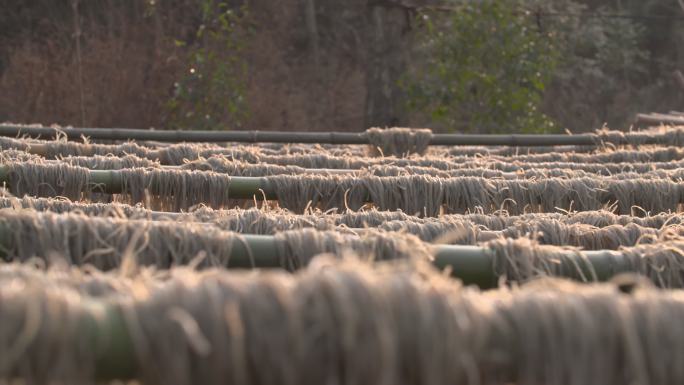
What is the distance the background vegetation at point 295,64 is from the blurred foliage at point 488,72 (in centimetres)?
1

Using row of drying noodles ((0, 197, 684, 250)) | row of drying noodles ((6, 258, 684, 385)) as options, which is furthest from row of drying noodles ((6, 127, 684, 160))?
row of drying noodles ((6, 258, 684, 385))

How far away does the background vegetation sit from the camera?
288 inches

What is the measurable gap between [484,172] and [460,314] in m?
1.24

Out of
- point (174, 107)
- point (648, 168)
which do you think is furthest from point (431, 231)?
point (174, 107)

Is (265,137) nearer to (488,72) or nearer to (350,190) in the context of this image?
(350,190)

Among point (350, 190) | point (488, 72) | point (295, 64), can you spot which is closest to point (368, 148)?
point (350, 190)

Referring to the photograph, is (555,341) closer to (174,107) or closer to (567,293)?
(567,293)

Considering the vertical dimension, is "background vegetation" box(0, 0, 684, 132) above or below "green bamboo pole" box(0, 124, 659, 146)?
above

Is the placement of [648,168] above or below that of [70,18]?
below

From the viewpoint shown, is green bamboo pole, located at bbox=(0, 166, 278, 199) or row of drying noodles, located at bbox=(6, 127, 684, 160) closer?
green bamboo pole, located at bbox=(0, 166, 278, 199)

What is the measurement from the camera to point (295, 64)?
35.0ft

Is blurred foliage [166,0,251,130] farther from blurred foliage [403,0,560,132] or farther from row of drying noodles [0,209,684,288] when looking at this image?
row of drying noodles [0,209,684,288]

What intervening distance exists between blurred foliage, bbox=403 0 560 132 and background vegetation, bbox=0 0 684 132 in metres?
0.01

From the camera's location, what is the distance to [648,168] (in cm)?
204
